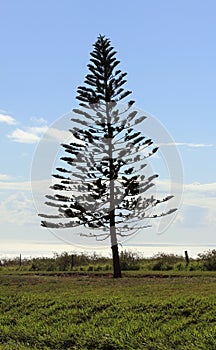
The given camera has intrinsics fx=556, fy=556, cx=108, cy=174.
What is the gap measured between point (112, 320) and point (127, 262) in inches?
741

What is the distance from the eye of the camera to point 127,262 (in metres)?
29.9

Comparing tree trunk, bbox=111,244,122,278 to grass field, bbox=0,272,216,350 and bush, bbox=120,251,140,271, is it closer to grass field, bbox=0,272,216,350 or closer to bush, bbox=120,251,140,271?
bush, bbox=120,251,140,271

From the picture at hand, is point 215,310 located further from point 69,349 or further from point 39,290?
point 39,290

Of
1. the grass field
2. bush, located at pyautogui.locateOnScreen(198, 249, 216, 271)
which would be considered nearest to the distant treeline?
bush, located at pyautogui.locateOnScreen(198, 249, 216, 271)

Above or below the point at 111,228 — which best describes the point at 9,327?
below

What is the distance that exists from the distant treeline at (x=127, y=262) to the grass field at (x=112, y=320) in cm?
1232

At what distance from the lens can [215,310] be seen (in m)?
10.8

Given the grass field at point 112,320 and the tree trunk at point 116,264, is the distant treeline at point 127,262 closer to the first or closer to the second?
the tree trunk at point 116,264

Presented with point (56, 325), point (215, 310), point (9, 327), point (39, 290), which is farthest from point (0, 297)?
point (215, 310)

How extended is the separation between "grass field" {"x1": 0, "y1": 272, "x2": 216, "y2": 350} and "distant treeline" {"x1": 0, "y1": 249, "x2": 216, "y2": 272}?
1232 cm

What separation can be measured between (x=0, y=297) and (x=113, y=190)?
1088 cm

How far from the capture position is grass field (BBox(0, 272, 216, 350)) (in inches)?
383

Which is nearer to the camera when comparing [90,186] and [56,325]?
[56,325]

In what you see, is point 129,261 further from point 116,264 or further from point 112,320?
point 112,320
